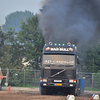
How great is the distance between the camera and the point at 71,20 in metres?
30.2

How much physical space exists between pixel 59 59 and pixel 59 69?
708mm

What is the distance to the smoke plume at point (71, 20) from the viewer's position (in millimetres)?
27797

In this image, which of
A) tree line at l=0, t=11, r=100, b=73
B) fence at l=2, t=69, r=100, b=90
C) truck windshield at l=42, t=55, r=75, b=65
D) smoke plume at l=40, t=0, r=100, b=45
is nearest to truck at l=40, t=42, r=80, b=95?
truck windshield at l=42, t=55, r=75, b=65

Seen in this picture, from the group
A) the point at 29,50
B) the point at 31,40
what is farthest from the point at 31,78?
the point at 31,40

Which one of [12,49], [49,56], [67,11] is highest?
[67,11]

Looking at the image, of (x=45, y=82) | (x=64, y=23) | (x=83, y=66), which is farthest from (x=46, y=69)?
(x=83, y=66)

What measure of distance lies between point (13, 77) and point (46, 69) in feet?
50.1

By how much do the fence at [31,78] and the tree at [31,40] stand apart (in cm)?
574

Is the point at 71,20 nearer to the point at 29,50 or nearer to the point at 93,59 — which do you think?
the point at 93,59

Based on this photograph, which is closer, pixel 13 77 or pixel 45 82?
pixel 45 82

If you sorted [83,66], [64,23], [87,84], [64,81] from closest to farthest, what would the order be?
1. [64,81]
2. [64,23]
3. [87,84]
4. [83,66]

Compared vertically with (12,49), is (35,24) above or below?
above

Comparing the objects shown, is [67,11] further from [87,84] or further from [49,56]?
[49,56]

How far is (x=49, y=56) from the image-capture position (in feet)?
64.7
